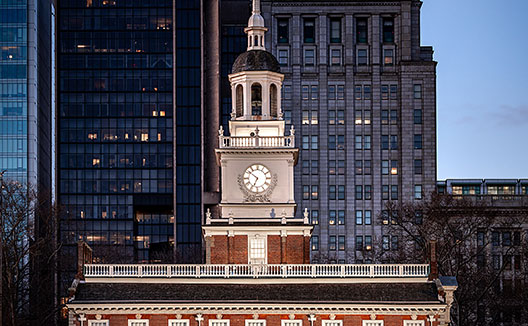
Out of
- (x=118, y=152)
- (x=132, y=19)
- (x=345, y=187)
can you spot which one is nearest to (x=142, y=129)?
(x=118, y=152)

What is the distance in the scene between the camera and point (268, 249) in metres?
80.9

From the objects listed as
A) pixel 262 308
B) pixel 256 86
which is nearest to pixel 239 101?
pixel 256 86

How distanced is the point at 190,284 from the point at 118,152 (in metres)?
122

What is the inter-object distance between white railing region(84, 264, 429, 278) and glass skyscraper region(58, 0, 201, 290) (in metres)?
117

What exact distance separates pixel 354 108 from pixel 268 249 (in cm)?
10943

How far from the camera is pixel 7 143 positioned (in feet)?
632

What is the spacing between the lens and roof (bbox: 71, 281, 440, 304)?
244 ft

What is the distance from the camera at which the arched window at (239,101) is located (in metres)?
86.5

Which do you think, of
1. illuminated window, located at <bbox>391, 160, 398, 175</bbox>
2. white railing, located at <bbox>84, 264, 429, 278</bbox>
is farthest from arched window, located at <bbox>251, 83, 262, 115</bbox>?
illuminated window, located at <bbox>391, 160, 398, 175</bbox>

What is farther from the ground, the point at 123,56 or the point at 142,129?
the point at 123,56

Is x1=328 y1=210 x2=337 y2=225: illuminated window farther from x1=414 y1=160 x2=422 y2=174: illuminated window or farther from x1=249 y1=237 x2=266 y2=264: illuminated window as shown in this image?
x1=249 y1=237 x2=266 y2=264: illuminated window

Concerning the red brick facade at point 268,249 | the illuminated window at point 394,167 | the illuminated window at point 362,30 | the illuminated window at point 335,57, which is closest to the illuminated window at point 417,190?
the illuminated window at point 394,167

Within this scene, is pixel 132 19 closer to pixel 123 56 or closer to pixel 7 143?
pixel 123 56

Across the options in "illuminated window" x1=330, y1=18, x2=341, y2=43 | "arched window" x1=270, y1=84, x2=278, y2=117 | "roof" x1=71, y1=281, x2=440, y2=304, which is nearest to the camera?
"roof" x1=71, y1=281, x2=440, y2=304
